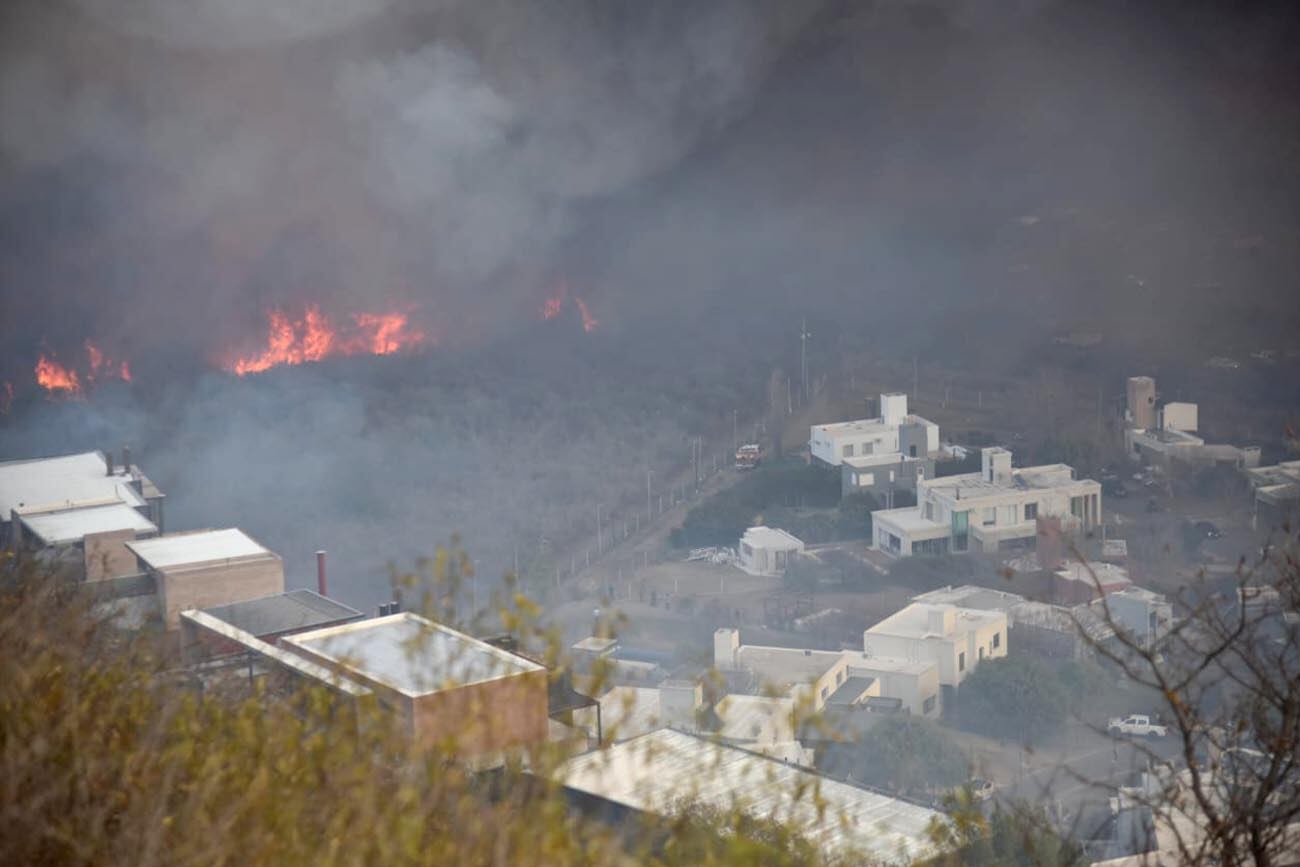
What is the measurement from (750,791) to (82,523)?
13.5 ft

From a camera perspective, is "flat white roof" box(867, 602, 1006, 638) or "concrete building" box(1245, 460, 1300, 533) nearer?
"flat white roof" box(867, 602, 1006, 638)

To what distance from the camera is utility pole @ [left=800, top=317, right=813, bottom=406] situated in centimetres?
1312

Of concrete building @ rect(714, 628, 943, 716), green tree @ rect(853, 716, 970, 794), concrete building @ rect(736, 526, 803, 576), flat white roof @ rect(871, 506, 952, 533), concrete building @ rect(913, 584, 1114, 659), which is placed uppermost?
flat white roof @ rect(871, 506, 952, 533)

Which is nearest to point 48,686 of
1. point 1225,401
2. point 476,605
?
point 476,605

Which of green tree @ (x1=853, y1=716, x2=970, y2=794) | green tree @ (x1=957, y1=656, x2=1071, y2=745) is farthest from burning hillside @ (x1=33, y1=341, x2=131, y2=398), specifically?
green tree @ (x1=853, y1=716, x2=970, y2=794)

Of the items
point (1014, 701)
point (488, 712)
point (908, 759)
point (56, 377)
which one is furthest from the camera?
point (56, 377)

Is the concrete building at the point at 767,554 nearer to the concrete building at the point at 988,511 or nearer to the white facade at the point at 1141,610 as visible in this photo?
the concrete building at the point at 988,511

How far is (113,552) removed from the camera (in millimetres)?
6496

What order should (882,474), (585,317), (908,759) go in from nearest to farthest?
(908,759)
(882,474)
(585,317)

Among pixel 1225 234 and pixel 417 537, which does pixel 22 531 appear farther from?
pixel 1225 234

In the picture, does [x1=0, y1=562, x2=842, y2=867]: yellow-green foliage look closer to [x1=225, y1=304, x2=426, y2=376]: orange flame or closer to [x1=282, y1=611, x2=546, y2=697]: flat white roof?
[x1=282, y1=611, x2=546, y2=697]: flat white roof

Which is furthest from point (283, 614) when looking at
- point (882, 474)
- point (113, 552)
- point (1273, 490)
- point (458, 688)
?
point (1273, 490)

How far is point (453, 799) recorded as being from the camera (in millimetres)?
2256

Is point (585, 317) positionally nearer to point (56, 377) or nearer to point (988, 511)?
point (56, 377)
